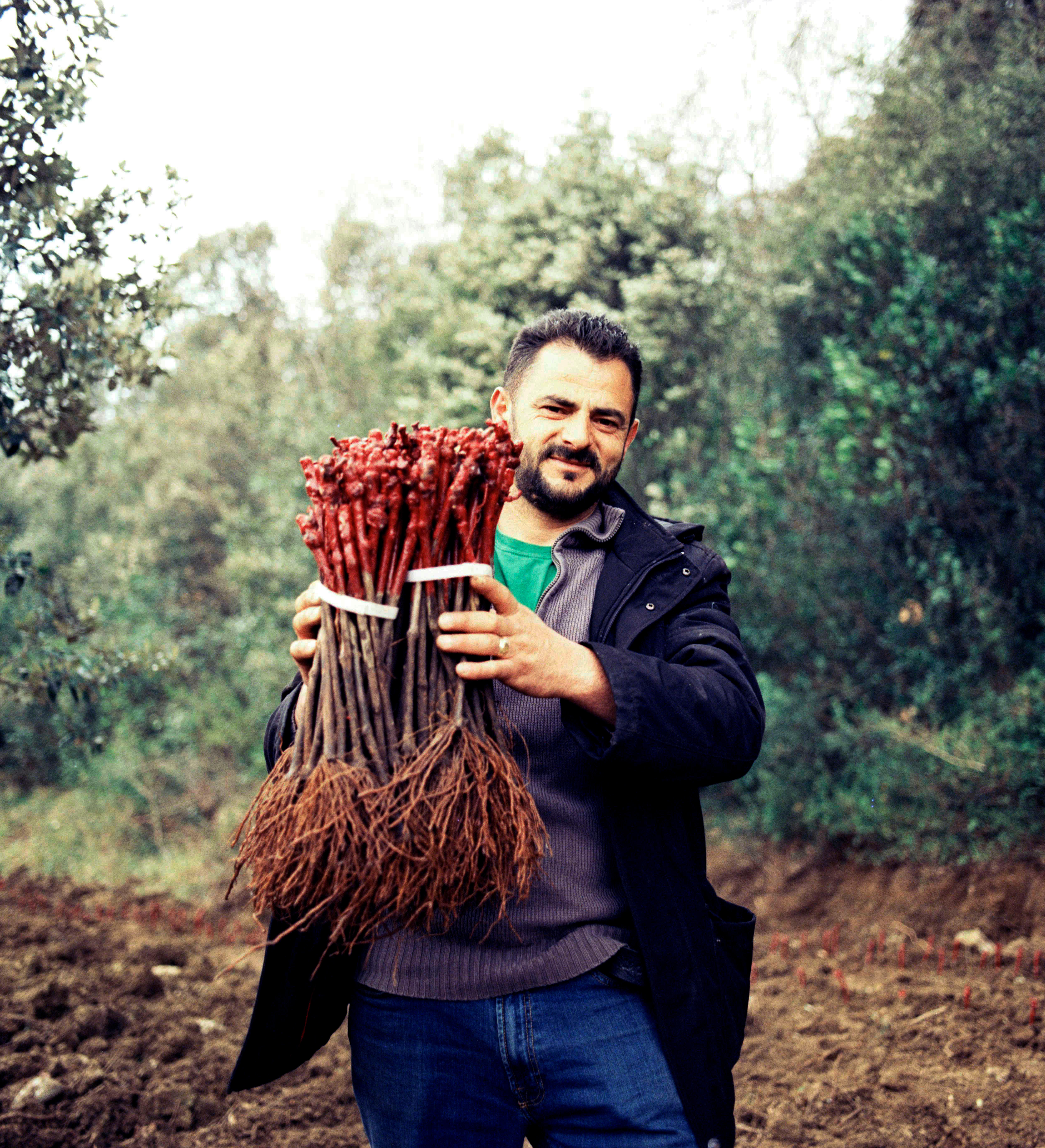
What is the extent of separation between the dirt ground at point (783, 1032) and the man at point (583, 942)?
2.18 metres

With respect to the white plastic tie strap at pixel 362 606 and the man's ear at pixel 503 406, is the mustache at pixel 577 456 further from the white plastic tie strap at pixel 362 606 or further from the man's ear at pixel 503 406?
the white plastic tie strap at pixel 362 606

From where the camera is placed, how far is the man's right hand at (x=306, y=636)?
7.13 feet

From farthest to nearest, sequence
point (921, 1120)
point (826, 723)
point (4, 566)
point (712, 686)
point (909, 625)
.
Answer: point (826, 723) → point (909, 625) → point (4, 566) → point (921, 1120) → point (712, 686)

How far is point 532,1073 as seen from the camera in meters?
2.21

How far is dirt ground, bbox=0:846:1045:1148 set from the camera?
4113mm

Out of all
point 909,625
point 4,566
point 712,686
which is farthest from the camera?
point 909,625

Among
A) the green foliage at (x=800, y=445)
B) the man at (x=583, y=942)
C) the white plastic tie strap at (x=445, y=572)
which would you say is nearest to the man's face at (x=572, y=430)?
the man at (x=583, y=942)

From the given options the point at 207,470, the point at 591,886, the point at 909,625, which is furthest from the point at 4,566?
the point at 207,470

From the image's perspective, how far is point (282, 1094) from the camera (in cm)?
475

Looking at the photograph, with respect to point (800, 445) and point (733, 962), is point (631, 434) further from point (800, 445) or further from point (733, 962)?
point (800, 445)

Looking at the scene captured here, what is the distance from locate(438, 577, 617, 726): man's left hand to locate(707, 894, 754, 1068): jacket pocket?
709mm

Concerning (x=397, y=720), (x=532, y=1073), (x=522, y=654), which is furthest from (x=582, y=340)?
(x=532, y=1073)

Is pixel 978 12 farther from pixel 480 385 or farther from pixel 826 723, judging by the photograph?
pixel 826 723

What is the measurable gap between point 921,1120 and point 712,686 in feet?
9.57
